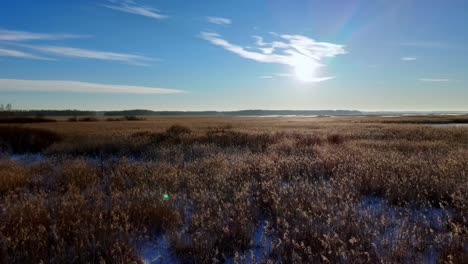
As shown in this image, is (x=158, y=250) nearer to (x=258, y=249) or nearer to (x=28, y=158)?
(x=258, y=249)

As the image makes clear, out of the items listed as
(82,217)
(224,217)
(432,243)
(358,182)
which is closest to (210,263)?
(224,217)

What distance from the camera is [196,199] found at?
5969 mm

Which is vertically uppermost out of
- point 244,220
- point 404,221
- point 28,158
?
point 404,221

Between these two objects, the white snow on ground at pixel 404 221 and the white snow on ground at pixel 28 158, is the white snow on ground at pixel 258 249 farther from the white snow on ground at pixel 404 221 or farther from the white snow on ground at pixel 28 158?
the white snow on ground at pixel 28 158

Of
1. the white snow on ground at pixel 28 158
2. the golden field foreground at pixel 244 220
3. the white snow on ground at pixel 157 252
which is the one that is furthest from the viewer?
the white snow on ground at pixel 28 158

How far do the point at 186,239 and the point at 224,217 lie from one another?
2.95 ft

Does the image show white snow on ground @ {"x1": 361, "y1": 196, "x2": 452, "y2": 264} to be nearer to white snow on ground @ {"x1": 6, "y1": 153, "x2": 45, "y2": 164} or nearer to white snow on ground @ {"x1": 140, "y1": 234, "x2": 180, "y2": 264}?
white snow on ground @ {"x1": 140, "y1": 234, "x2": 180, "y2": 264}

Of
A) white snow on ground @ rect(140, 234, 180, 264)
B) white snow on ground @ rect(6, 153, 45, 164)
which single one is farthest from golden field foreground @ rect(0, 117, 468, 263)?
white snow on ground @ rect(6, 153, 45, 164)

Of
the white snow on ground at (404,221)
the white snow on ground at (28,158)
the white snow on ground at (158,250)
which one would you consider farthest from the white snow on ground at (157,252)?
the white snow on ground at (28,158)

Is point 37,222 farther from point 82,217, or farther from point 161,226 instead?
point 161,226

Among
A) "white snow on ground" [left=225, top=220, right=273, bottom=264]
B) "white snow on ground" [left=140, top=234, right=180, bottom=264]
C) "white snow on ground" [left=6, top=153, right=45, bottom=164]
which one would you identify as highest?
"white snow on ground" [left=225, top=220, right=273, bottom=264]

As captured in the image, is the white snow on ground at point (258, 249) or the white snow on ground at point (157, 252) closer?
the white snow on ground at point (258, 249)

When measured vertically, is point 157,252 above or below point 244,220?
below

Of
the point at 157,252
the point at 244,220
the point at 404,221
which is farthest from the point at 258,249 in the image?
the point at 404,221
